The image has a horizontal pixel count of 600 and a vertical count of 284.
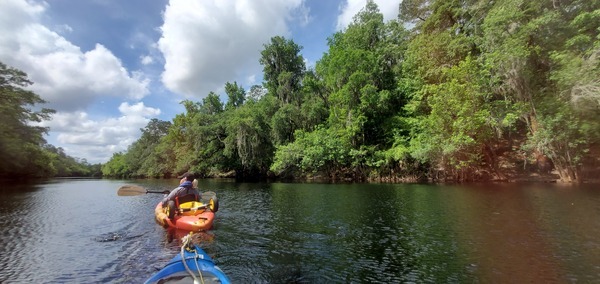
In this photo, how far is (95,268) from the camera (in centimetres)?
711

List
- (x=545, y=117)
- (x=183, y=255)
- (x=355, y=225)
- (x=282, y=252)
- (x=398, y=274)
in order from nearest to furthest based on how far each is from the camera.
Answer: (x=183, y=255) → (x=398, y=274) → (x=282, y=252) → (x=355, y=225) → (x=545, y=117)

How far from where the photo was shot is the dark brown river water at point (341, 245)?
6.33 m

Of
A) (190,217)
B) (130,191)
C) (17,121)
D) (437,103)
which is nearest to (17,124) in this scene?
(17,121)

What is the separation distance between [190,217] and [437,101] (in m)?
24.7

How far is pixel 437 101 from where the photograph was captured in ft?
90.3

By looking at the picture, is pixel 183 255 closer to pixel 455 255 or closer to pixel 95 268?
pixel 95 268

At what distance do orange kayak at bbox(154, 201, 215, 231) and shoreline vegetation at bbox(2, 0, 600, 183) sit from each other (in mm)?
22439

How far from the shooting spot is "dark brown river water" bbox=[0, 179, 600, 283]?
6.33 meters

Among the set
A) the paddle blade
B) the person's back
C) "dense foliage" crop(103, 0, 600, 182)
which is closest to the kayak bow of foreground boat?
the person's back

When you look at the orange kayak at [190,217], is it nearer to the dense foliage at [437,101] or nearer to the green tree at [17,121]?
the dense foliage at [437,101]

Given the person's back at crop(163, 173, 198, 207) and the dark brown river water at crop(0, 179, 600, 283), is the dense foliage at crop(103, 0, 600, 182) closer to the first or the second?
the dark brown river water at crop(0, 179, 600, 283)

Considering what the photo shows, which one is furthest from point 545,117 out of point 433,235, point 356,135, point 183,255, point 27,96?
point 27,96

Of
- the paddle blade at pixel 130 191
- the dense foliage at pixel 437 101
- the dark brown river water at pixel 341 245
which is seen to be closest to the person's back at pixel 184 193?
the dark brown river water at pixel 341 245

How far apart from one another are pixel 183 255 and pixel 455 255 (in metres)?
6.33
